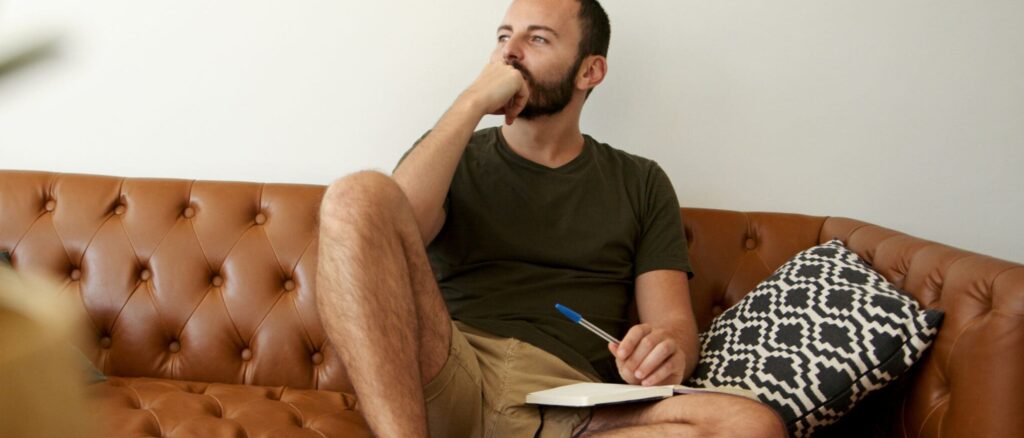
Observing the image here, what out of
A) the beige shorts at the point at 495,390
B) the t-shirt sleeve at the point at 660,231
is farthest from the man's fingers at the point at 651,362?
the t-shirt sleeve at the point at 660,231

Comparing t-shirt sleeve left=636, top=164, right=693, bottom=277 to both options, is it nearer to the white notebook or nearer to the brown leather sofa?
the brown leather sofa

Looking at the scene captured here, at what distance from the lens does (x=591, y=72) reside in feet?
6.34

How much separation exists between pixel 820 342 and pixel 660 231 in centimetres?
42

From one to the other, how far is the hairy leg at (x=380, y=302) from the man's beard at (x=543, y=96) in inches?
21.2

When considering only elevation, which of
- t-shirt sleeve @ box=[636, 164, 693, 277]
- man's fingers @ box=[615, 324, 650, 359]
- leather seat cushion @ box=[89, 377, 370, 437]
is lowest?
leather seat cushion @ box=[89, 377, 370, 437]

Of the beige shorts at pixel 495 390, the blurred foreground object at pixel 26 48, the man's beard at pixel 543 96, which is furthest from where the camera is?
the man's beard at pixel 543 96

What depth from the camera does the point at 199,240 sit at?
1.81m

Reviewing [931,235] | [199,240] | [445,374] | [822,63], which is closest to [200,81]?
[199,240]

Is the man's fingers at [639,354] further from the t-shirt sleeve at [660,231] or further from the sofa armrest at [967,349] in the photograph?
the sofa armrest at [967,349]

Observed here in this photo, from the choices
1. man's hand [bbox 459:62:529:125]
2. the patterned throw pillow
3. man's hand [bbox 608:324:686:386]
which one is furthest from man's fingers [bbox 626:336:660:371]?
man's hand [bbox 459:62:529:125]

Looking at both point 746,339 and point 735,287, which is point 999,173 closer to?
point 735,287

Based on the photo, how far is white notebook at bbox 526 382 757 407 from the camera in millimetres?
1281

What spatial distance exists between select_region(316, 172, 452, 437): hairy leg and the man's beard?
0.54 metres

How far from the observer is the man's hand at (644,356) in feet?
4.75
